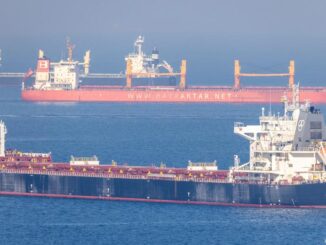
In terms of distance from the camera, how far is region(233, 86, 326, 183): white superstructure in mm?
62781

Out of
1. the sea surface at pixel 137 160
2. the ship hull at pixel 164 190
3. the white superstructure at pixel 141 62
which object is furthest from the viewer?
the white superstructure at pixel 141 62

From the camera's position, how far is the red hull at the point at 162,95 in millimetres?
130250

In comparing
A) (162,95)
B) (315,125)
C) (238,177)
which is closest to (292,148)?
(315,125)

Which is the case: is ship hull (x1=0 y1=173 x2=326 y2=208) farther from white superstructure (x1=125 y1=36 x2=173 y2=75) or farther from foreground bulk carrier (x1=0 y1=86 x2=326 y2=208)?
white superstructure (x1=125 y1=36 x2=173 y2=75)

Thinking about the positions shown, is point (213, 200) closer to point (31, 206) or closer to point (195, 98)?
point (31, 206)

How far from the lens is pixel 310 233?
2247 inches

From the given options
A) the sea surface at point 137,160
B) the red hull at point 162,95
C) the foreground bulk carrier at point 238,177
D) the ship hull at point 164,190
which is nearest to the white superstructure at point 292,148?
the foreground bulk carrier at point 238,177

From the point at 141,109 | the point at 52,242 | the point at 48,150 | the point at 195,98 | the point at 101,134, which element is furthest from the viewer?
the point at 195,98

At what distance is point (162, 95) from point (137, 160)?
54329 mm

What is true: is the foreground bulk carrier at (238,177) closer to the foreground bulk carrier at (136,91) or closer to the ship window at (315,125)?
the ship window at (315,125)

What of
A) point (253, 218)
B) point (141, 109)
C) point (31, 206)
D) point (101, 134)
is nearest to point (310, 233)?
point (253, 218)

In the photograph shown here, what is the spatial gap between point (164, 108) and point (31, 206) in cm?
6108

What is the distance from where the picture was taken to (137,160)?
78.9 m

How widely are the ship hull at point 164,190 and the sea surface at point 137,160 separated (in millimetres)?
670
